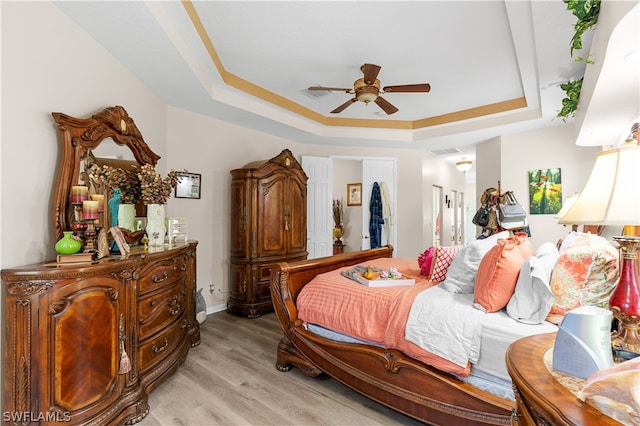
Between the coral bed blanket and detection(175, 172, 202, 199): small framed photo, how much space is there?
2198 mm

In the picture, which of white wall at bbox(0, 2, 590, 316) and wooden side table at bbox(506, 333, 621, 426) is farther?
white wall at bbox(0, 2, 590, 316)

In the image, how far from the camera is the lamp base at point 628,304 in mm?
892

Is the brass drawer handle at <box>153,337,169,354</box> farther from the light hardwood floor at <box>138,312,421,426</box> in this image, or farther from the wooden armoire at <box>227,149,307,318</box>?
the wooden armoire at <box>227,149,307,318</box>

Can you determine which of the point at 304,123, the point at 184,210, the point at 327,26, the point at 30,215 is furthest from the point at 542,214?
the point at 30,215

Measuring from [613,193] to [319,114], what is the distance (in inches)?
169

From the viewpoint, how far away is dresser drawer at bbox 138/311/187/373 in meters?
2.02

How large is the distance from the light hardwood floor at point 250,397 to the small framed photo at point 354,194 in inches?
183

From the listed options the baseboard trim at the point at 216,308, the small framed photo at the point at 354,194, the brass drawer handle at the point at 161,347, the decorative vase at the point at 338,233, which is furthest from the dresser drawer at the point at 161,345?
the small framed photo at the point at 354,194

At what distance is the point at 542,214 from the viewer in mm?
4527

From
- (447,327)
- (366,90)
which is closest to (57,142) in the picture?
(366,90)

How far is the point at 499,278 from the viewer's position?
1.69 meters

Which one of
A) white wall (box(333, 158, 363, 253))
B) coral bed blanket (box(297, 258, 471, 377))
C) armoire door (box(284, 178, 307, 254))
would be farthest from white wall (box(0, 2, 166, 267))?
white wall (box(333, 158, 363, 253))

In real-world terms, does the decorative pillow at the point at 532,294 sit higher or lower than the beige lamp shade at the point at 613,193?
lower

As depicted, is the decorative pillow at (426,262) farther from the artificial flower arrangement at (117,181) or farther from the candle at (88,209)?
the artificial flower arrangement at (117,181)
